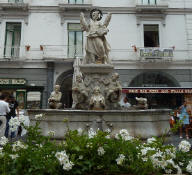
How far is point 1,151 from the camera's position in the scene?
2.27 meters

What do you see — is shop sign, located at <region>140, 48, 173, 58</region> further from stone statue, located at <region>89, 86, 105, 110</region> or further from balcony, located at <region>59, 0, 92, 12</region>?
stone statue, located at <region>89, 86, 105, 110</region>

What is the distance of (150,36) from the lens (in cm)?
1734

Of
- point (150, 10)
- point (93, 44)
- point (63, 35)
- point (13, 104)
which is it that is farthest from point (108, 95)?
point (150, 10)

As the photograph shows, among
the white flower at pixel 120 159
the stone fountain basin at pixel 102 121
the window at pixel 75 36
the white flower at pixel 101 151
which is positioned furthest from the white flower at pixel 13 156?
the window at pixel 75 36

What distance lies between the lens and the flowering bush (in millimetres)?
2080

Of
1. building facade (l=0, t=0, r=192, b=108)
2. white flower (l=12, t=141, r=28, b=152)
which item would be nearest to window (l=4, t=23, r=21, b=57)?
building facade (l=0, t=0, r=192, b=108)

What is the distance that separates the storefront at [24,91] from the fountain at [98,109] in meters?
8.24

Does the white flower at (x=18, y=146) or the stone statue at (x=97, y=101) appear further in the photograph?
the stone statue at (x=97, y=101)

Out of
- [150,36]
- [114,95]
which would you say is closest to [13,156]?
[114,95]

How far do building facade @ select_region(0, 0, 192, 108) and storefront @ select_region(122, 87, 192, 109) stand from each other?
0.26 feet

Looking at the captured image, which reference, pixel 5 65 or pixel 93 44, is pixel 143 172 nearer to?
pixel 93 44

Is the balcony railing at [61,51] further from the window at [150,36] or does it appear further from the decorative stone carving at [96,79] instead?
the decorative stone carving at [96,79]

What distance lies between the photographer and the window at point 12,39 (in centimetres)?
1620

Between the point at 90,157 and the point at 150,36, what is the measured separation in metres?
16.8
